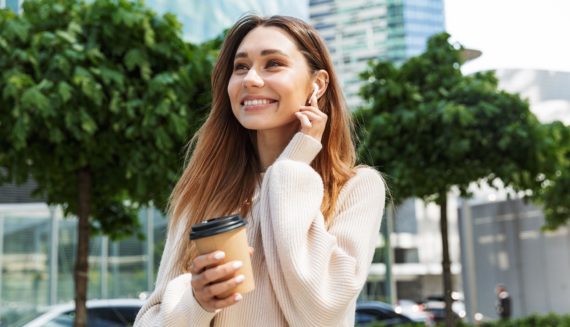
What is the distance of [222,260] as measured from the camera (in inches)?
48.4

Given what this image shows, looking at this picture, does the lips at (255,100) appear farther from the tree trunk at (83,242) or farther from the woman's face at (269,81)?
the tree trunk at (83,242)

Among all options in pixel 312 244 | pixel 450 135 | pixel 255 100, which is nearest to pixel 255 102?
pixel 255 100

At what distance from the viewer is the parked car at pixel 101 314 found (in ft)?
26.4

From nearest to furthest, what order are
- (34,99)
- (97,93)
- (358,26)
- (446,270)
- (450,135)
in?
(34,99), (97,93), (450,135), (446,270), (358,26)

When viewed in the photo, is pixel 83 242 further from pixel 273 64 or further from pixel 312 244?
pixel 312 244

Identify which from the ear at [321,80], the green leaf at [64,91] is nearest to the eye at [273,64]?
the ear at [321,80]

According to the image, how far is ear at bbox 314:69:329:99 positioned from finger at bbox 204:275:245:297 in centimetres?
67

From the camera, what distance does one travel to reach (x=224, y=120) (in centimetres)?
190

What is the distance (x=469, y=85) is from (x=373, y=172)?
643cm

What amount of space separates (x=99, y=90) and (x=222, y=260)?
4786 millimetres

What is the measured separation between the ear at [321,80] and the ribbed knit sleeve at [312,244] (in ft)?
0.83

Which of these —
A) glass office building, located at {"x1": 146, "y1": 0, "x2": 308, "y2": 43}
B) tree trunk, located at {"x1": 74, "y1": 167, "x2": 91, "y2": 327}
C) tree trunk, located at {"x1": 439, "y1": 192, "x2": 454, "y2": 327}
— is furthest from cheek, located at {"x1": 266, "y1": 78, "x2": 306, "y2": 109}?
glass office building, located at {"x1": 146, "y1": 0, "x2": 308, "y2": 43}

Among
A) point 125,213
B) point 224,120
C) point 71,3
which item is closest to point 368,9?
point 125,213

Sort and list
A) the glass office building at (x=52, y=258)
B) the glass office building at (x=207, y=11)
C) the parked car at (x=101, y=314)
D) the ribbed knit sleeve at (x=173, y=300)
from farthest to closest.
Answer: the glass office building at (x=52, y=258), the glass office building at (x=207, y=11), the parked car at (x=101, y=314), the ribbed knit sleeve at (x=173, y=300)
